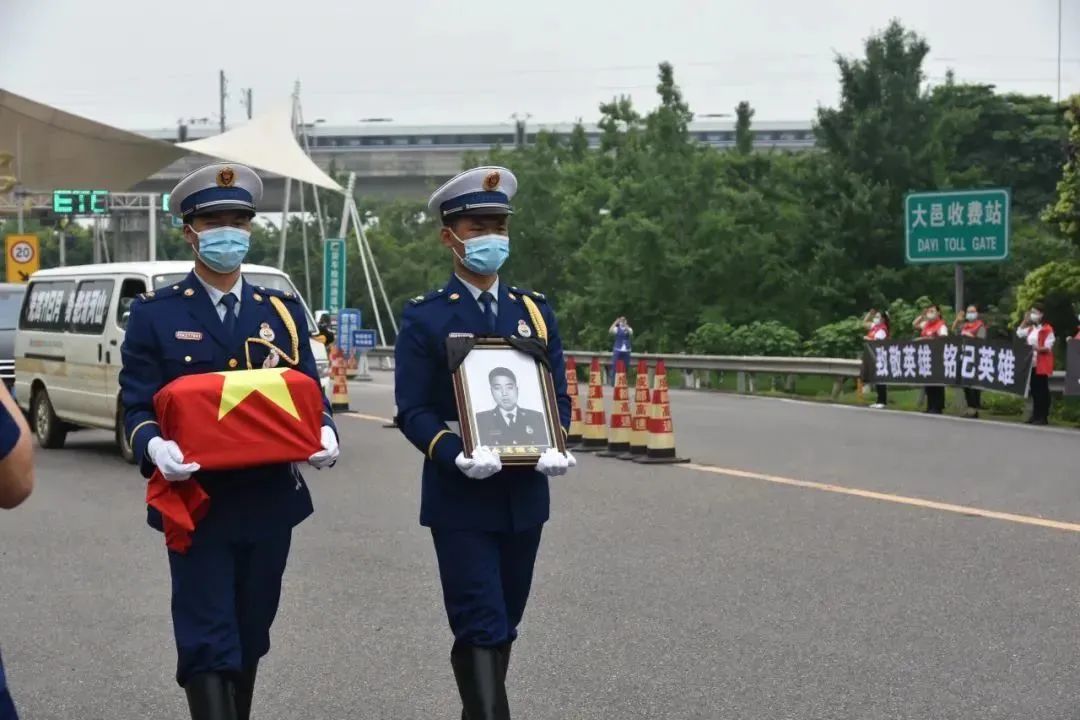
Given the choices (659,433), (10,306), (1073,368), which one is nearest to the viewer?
(659,433)

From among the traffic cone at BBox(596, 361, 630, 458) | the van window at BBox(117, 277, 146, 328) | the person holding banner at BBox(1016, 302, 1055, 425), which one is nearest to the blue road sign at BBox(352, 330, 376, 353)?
the person holding banner at BBox(1016, 302, 1055, 425)

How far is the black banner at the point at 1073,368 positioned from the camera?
69.0ft

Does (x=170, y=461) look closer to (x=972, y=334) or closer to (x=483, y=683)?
(x=483, y=683)

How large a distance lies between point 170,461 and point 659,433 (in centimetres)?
1154

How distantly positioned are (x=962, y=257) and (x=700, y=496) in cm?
1461

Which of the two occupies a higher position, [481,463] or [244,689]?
[481,463]

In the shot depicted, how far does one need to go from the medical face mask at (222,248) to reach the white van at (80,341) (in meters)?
9.72

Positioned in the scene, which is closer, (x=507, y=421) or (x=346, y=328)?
(x=507, y=421)

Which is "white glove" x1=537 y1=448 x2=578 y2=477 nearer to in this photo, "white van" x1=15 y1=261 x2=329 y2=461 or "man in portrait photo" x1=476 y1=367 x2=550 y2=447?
"man in portrait photo" x1=476 y1=367 x2=550 y2=447

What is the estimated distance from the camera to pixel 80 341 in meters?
16.6

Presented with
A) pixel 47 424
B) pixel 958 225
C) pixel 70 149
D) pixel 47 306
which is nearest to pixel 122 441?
pixel 47 424

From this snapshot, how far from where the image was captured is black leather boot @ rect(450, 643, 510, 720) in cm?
491

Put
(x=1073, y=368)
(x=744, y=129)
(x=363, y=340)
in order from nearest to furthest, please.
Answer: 1. (x=1073, y=368)
2. (x=363, y=340)
3. (x=744, y=129)

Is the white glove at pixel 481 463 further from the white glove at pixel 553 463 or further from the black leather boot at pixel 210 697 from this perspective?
the black leather boot at pixel 210 697
